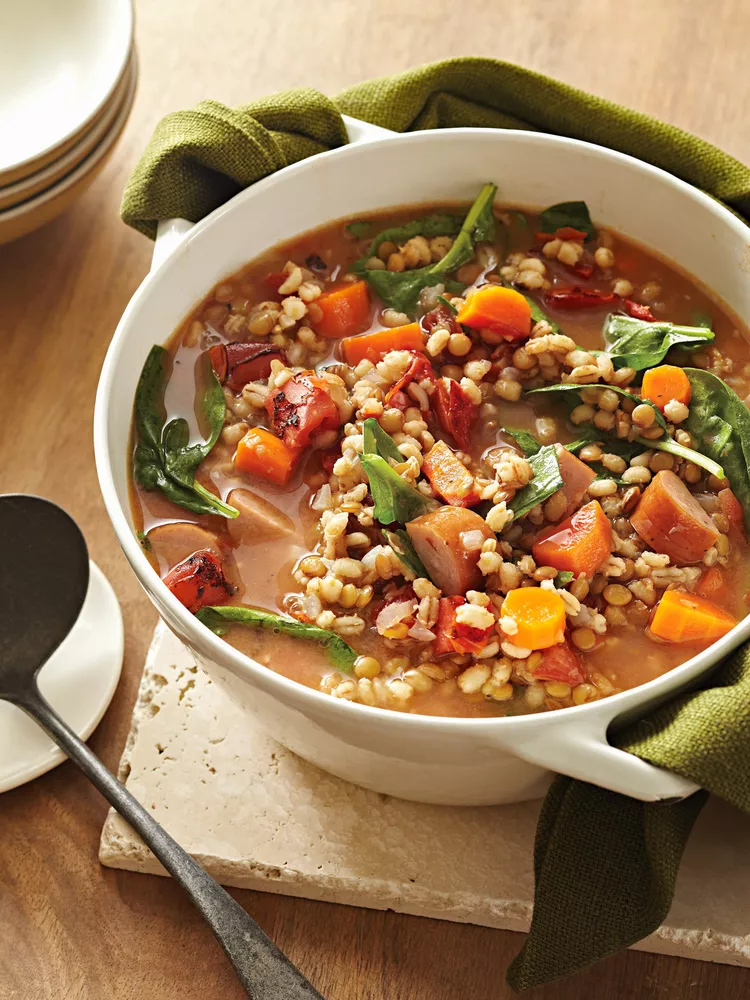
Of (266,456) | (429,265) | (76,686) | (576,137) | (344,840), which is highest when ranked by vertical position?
(576,137)

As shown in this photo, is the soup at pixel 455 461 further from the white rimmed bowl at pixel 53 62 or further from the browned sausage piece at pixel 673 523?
the white rimmed bowl at pixel 53 62

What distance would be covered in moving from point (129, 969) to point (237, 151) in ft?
6.37

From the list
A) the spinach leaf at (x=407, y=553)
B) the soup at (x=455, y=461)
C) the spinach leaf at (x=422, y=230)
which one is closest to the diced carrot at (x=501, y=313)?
the soup at (x=455, y=461)

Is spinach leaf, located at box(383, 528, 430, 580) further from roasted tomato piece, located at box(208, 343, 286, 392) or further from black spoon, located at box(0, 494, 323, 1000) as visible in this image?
black spoon, located at box(0, 494, 323, 1000)

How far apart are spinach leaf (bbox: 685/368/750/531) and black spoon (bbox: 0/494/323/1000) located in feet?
4.69

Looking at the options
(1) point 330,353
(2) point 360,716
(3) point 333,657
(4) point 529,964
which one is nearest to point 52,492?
(1) point 330,353

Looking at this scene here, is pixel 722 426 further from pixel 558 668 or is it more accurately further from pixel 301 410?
pixel 301 410

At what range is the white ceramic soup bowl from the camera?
6.79ft

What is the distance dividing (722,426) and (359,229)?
1.09 metres

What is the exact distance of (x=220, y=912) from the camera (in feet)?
→ 7.77

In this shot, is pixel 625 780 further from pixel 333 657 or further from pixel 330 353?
pixel 330 353

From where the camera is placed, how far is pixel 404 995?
248 centimetres

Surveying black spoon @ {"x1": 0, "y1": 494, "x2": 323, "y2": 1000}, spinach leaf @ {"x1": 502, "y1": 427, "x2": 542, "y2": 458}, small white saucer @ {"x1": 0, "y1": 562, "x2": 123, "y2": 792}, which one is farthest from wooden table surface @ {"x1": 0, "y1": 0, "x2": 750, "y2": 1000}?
spinach leaf @ {"x1": 502, "y1": 427, "x2": 542, "y2": 458}

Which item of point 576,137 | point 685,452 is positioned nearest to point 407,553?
point 685,452
